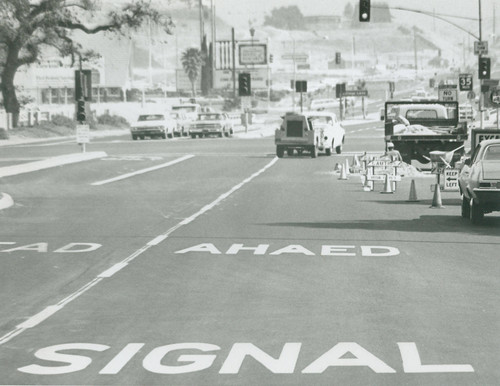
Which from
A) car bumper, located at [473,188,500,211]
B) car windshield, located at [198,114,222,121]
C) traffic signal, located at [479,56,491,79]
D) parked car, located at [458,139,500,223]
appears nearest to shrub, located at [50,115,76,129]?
car windshield, located at [198,114,222,121]

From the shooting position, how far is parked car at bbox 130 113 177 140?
2953 inches

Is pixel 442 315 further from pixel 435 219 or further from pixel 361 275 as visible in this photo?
pixel 435 219

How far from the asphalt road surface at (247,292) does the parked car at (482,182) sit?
0.35m

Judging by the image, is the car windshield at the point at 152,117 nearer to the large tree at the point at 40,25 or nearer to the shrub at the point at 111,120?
the large tree at the point at 40,25

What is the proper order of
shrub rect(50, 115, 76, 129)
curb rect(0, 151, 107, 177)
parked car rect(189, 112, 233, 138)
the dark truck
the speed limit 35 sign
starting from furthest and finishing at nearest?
shrub rect(50, 115, 76, 129) → parked car rect(189, 112, 233, 138) → the speed limit 35 sign → curb rect(0, 151, 107, 177) → the dark truck

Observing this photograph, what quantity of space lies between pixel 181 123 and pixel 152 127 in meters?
7.40

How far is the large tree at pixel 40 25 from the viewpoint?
261 ft

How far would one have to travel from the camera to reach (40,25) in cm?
8050

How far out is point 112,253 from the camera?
1706cm

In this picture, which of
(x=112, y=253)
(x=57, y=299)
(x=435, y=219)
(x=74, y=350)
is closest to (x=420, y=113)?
(x=435, y=219)

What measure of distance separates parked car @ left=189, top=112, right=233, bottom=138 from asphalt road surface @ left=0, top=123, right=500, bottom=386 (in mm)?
50776

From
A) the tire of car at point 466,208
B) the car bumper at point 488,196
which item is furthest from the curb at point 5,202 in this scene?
the car bumper at point 488,196

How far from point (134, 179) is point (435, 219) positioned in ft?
50.0

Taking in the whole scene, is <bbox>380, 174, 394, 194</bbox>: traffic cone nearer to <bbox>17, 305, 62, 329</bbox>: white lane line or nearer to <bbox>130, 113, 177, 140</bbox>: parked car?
<bbox>17, 305, 62, 329</bbox>: white lane line
